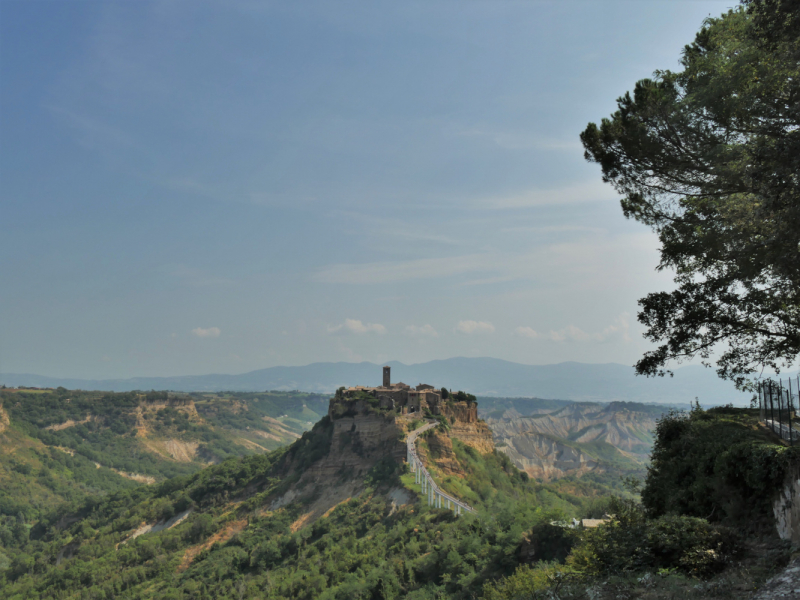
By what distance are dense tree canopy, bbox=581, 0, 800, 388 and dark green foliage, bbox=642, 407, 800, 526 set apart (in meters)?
2.34

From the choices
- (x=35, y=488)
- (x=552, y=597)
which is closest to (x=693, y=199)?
(x=552, y=597)

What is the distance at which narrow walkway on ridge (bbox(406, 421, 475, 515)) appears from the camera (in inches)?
1718

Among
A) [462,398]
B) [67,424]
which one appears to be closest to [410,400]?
[462,398]

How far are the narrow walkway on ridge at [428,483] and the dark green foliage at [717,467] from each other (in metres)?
24.8

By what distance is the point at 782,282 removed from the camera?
48.9 ft

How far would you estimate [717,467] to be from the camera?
1418 cm

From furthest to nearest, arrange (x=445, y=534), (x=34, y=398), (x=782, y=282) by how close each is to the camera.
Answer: (x=34, y=398)
(x=445, y=534)
(x=782, y=282)

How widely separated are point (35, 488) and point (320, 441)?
281 ft

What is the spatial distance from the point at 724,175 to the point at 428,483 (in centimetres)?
4002

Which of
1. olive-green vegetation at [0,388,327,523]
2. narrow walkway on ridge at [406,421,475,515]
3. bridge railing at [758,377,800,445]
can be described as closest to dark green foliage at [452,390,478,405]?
narrow walkway on ridge at [406,421,475,515]

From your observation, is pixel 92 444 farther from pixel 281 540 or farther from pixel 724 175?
pixel 724 175

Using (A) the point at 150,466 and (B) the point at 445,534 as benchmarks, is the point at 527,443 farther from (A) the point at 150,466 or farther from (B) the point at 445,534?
(B) the point at 445,534

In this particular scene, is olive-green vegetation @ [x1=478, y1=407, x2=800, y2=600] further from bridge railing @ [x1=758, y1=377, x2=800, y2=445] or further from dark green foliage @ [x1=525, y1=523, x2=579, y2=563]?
dark green foliage @ [x1=525, y1=523, x2=579, y2=563]

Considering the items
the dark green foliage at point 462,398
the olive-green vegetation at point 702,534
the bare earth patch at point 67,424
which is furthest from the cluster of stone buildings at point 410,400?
the bare earth patch at point 67,424
